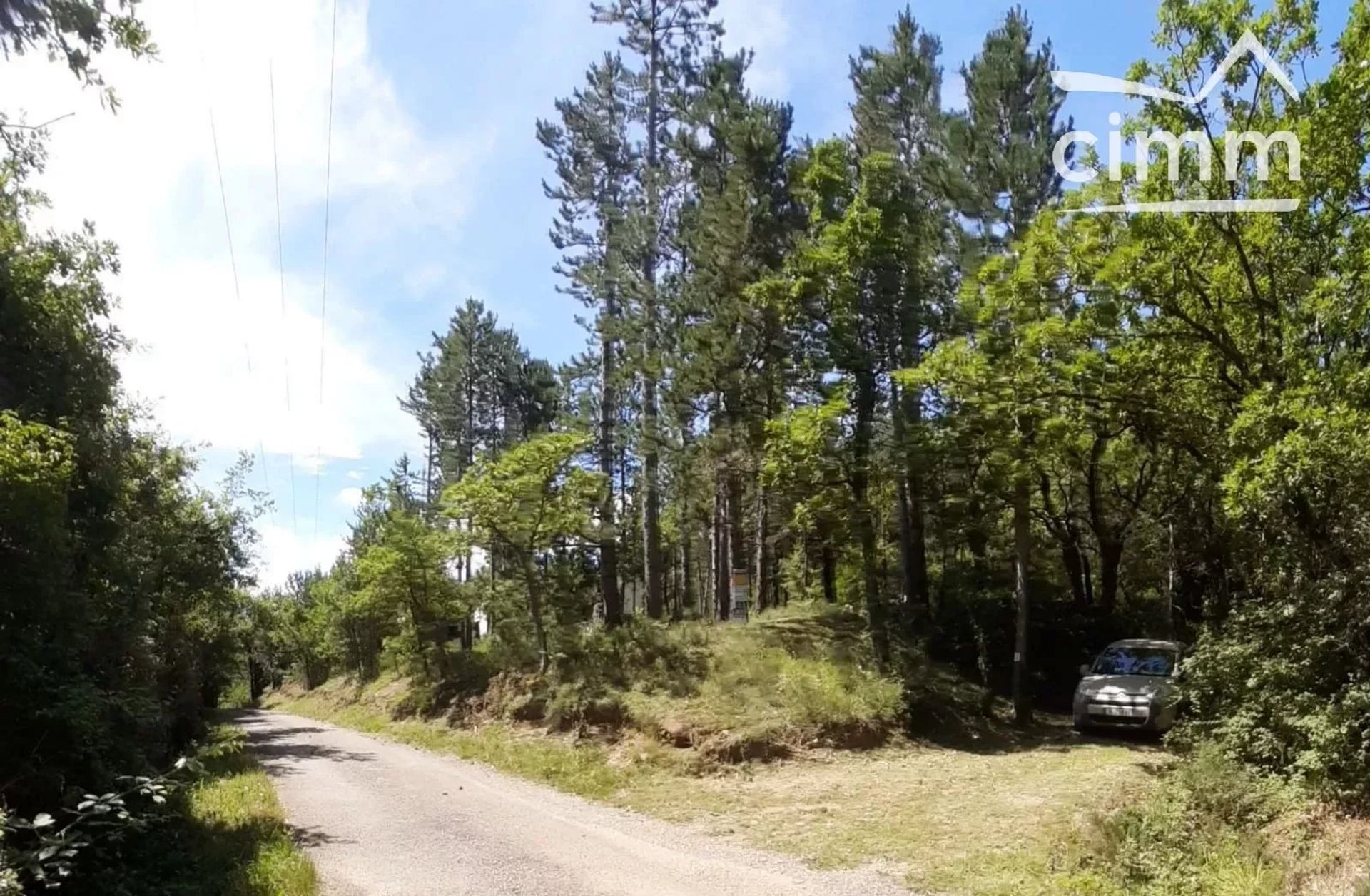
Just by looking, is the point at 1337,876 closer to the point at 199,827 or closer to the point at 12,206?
the point at 199,827

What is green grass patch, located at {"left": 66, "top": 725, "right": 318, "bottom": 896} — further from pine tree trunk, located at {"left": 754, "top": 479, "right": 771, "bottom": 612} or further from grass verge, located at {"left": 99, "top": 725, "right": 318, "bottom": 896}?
pine tree trunk, located at {"left": 754, "top": 479, "right": 771, "bottom": 612}

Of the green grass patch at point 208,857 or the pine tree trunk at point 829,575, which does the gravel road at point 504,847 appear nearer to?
the green grass patch at point 208,857

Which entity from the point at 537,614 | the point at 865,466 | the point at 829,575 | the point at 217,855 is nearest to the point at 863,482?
the point at 865,466

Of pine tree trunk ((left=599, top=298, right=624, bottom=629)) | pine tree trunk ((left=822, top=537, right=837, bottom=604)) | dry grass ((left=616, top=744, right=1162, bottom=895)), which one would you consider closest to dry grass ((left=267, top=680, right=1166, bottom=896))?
dry grass ((left=616, top=744, right=1162, bottom=895))

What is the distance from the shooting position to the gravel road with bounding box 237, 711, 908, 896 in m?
7.17

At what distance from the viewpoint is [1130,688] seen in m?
14.3

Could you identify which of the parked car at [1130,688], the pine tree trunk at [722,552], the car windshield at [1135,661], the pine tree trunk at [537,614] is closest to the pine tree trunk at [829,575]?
the pine tree trunk at [722,552]

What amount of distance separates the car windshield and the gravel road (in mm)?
9530

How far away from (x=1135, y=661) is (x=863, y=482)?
641 centimetres

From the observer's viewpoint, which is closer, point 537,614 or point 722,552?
point 537,614

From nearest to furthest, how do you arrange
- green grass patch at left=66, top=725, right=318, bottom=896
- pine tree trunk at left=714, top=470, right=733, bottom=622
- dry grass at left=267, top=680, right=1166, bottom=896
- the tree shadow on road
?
green grass patch at left=66, top=725, right=318, bottom=896
dry grass at left=267, top=680, right=1166, bottom=896
the tree shadow on road
pine tree trunk at left=714, top=470, right=733, bottom=622

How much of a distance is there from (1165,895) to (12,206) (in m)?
13.6

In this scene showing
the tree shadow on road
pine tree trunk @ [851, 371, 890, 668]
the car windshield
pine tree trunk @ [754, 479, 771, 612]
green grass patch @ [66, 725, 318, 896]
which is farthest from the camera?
pine tree trunk @ [754, 479, 771, 612]

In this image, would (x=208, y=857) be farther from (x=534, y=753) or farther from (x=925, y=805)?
(x=925, y=805)
